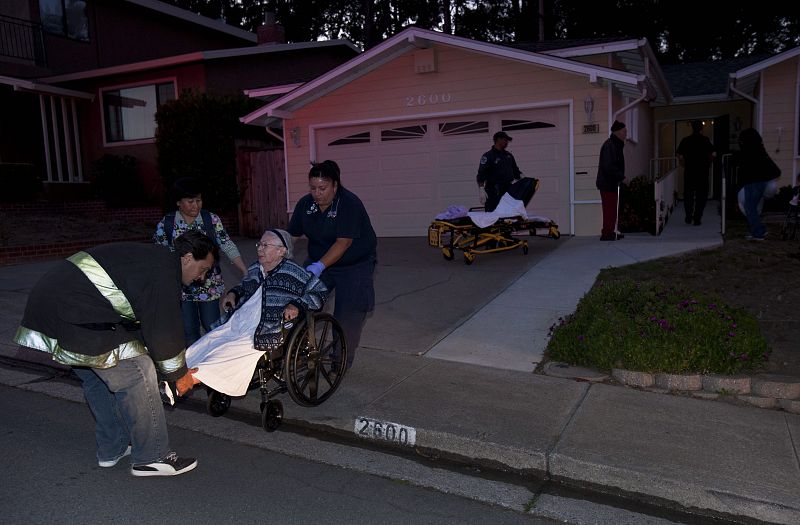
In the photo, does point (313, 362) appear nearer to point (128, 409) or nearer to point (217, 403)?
point (217, 403)

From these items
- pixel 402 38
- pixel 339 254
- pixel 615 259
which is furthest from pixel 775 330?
pixel 402 38

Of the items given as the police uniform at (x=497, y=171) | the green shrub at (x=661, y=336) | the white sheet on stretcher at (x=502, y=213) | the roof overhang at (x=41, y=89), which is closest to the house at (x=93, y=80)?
the roof overhang at (x=41, y=89)

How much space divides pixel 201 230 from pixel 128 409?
2186mm

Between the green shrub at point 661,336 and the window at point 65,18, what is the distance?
2044 cm

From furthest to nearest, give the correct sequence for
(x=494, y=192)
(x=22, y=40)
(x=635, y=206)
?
1. (x=22, y=40)
2. (x=635, y=206)
3. (x=494, y=192)

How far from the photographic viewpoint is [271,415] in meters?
4.70

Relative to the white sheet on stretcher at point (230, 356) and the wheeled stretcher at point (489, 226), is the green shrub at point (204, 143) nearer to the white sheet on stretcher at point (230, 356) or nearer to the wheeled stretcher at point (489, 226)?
the wheeled stretcher at point (489, 226)

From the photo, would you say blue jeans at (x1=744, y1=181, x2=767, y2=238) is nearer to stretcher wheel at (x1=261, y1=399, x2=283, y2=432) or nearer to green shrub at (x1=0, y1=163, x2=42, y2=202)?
stretcher wheel at (x1=261, y1=399, x2=283, y2=432)

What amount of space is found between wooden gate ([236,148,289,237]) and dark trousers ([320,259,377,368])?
10440 millimetres

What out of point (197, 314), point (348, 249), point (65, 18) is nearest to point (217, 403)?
point (197, 314)

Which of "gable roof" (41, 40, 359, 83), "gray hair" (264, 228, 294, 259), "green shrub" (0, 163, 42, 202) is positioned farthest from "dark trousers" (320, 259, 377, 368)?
"green shrub" (0, 163, 42, 202)

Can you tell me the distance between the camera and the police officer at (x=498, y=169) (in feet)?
36.1

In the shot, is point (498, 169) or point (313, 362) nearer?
point (313, 362)

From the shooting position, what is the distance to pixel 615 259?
9562mm
